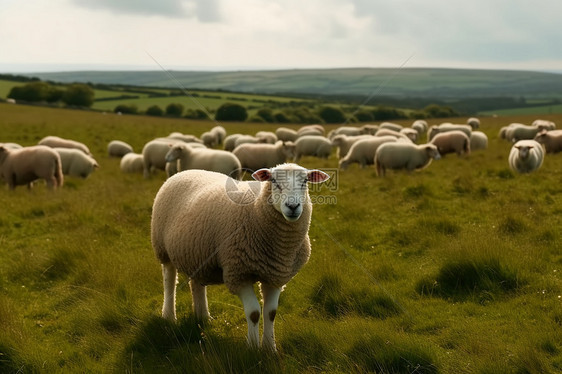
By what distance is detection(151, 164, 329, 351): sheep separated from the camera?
410 centimetres

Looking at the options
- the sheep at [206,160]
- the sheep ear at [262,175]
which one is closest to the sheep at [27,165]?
the sheep at [206,160]

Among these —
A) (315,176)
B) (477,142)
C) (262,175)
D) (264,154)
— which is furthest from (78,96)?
(315,176)

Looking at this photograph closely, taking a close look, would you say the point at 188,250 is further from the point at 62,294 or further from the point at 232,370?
the point at 62,294

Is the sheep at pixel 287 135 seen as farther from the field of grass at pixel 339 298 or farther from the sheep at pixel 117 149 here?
the field of grass at pixel 339 298

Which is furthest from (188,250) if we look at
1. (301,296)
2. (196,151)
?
(196,151)

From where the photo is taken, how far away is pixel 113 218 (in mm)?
9383

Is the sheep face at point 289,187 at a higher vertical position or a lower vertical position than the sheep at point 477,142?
higher

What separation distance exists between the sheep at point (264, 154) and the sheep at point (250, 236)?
39.4 feet

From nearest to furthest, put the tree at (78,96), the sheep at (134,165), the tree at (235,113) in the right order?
1. the sheep at (134,165)
2. the tree at (235,113)
3. the tree at (78,96)

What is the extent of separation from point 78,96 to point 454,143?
5036cm

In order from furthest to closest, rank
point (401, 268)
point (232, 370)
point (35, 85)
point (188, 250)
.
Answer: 1. point (35, 85)
2. point (401, 268)
3. point (188, 250)
4. point (232, 370)

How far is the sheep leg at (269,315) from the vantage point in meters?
4.13

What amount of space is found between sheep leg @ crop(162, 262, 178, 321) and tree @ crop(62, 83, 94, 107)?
58.2 metres

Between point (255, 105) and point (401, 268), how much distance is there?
57.1 meters
